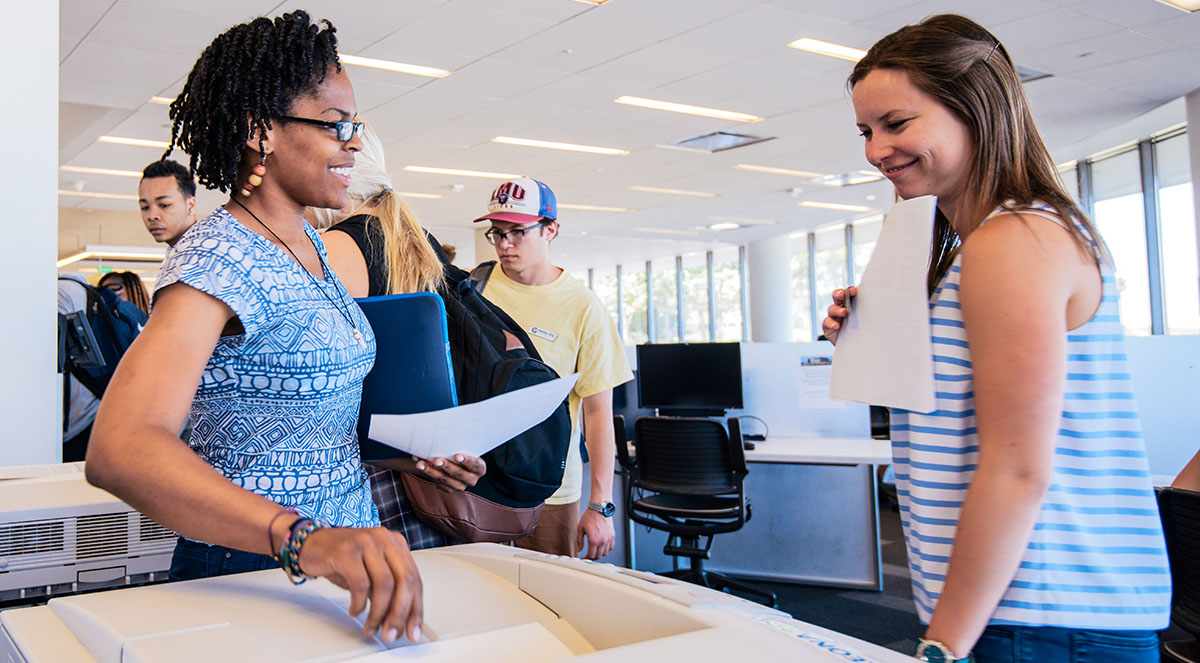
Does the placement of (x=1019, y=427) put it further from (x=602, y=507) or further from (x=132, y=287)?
(x=132, y=287)

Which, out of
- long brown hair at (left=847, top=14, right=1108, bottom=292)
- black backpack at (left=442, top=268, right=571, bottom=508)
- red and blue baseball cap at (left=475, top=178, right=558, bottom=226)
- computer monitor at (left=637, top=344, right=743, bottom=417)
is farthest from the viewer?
computer monitor at (left=637, top=344, right=743, bottom=417)

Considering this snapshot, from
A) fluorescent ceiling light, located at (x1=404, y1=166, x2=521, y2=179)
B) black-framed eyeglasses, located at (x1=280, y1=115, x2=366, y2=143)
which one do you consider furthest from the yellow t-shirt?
fluorescent ceiling light, located at (x1=404, y1=166, x2=521, y2=179)

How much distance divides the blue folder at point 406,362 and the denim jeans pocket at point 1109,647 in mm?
768

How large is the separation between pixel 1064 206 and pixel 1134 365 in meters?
3.47

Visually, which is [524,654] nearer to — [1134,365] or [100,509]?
[100,509]

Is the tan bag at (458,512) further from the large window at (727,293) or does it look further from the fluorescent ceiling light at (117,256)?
the large window at (727,293)

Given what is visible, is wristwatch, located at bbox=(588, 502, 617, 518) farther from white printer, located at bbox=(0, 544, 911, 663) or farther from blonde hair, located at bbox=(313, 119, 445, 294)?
white printer, located at bbox=(0, 544, 911, 663)

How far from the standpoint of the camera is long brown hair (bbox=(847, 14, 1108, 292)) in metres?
0.98

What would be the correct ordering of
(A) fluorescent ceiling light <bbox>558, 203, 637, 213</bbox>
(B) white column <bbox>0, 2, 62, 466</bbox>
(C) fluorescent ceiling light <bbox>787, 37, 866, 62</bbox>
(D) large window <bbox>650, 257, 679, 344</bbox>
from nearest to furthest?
(B) white column <bbox>0, 2, 62, 466</bbox>
(C) fluorescent ceiling light <bbox>787, 37, 866, 62</bbox>
(A) fluorescent ceiling light <bbox>558, 203, 637, 213</bbox>
(D) large window <bbox>650, 257, 679, 344</bbox>

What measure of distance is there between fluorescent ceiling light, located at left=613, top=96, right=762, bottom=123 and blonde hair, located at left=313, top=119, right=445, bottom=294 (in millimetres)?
5592

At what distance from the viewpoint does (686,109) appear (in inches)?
284

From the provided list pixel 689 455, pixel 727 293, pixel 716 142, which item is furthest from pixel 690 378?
pixel 727 293

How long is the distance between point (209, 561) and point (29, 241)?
1.47 meters

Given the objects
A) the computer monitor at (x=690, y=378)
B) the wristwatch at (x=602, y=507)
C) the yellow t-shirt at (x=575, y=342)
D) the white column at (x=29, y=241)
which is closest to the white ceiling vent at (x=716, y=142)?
the computer monitor at (x=690, y=378)
